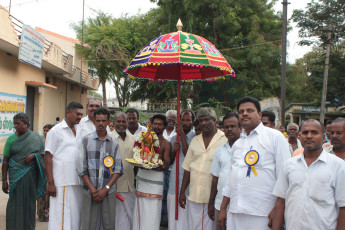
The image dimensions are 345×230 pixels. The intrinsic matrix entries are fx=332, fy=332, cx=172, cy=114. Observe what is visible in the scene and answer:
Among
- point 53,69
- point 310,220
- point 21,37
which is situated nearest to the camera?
point 310,220

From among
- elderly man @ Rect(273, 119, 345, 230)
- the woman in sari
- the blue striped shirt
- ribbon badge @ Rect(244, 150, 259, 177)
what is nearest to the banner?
the woman in sari

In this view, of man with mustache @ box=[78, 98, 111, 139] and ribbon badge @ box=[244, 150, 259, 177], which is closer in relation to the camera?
ribbon badge @ box=[244, 150, 259, 177]

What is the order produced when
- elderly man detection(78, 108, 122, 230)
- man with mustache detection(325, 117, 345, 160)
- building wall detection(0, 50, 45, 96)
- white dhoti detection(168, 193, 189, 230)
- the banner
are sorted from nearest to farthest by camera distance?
man with mustache detection(325, 117, 345, 160) < elderly man detection(78, 108, 122, 230) < white dhoti detection(168, 193, 189, 230) < the banner < building wall detection(0, 50, 45, 96)

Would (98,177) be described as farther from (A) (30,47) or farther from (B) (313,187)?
(A) (30,47)

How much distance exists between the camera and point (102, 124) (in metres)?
4.16

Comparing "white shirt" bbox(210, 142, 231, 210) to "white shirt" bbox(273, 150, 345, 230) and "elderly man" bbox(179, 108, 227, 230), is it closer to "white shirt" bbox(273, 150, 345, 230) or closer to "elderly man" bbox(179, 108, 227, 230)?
"elderly man" bbox(179, 108, 227, 230)

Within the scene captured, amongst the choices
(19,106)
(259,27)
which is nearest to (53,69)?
(19,106)

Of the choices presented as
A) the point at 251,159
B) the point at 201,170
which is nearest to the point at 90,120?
the point at 201,170

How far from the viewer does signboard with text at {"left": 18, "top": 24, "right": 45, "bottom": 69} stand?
12059 mm

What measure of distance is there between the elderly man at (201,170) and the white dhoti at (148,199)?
1.11 ft

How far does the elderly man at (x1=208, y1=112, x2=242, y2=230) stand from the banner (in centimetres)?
1038

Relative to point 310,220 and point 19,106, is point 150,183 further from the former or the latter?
point 19,106

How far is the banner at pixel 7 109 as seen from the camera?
12000 millimetres

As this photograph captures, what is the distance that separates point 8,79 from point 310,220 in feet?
41.9
